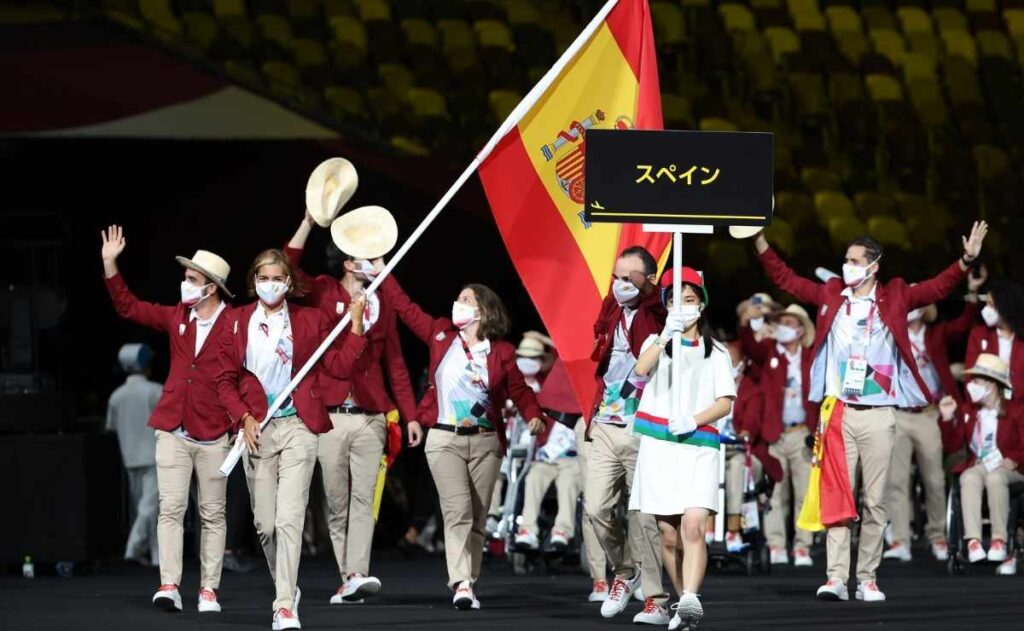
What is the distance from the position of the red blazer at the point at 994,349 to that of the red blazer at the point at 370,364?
4.89m

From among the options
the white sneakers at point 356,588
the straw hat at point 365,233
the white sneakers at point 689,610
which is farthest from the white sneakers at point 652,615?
the straw hat at point 365,233

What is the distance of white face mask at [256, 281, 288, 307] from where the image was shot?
9977 mm

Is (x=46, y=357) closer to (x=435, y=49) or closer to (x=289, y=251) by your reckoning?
(x=289, y=251)

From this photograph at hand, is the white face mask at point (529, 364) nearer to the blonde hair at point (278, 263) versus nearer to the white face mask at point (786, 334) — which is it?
the white face mask at point (786, 334)

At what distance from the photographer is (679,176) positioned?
9531 millimetres

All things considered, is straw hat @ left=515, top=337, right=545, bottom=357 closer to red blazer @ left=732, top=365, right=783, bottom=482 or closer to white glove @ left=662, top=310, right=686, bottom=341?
red blazer @ left=732, top=365, right=783, bottom=482

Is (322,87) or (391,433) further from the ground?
(322,87)

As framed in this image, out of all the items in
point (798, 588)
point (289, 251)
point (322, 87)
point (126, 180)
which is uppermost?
point (322, 87)

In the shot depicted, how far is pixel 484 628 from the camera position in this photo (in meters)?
9.77

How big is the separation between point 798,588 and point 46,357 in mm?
6708

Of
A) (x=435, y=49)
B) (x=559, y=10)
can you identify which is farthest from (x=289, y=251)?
(x=559, y=10)

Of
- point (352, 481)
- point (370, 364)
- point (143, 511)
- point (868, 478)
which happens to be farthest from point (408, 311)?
point (143, 511)

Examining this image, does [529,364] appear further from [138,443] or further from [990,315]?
[990,315]

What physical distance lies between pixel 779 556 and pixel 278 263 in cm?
612
